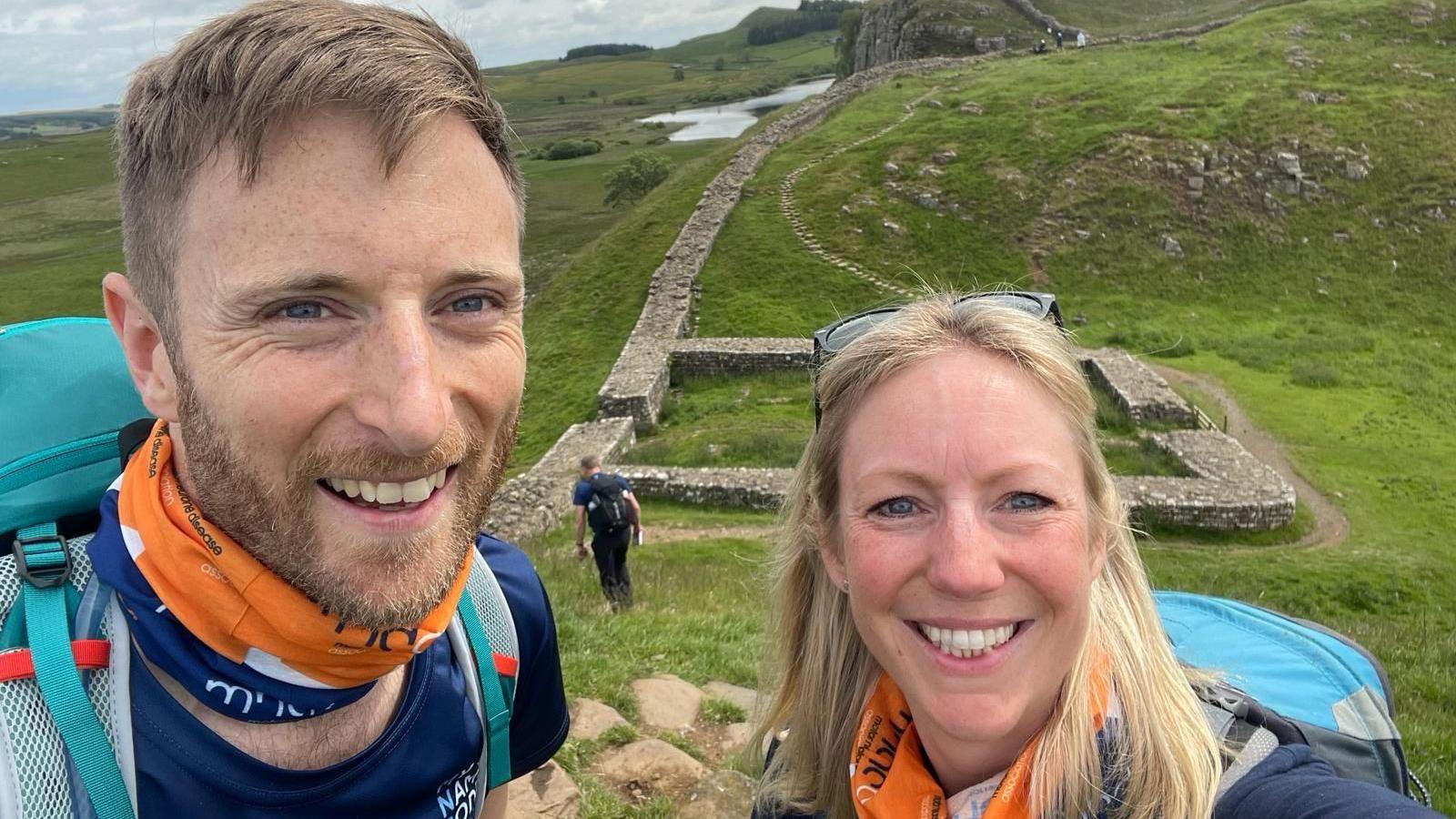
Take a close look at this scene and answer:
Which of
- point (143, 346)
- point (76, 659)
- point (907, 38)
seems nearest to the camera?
point (76, 659)

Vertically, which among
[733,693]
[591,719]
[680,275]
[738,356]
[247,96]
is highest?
[247,96]

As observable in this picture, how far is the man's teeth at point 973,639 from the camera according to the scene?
2133mm

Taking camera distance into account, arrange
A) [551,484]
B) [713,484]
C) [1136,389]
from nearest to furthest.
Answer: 1. [551,484]
2. [713,484]
3. [1136,389]

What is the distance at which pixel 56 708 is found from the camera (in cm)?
162

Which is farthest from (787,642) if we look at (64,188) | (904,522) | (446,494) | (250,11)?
(64,188)

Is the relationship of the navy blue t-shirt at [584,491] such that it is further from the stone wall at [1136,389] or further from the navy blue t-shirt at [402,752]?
the stone wall at [1136,389]

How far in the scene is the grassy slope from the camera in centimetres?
1898

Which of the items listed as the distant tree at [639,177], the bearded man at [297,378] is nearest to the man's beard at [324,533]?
the bearded man at [297,378]

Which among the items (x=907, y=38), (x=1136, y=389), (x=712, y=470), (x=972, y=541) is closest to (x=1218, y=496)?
(x=1136, y=389)

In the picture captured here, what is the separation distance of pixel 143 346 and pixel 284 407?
53 centimetres

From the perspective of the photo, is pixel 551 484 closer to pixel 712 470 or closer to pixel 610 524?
pixel 712 470

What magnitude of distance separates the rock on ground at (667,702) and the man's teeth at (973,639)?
13.1ft

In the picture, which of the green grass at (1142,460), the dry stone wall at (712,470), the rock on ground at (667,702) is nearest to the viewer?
the rock on ground at (667,702)

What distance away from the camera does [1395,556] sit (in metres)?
13.8
